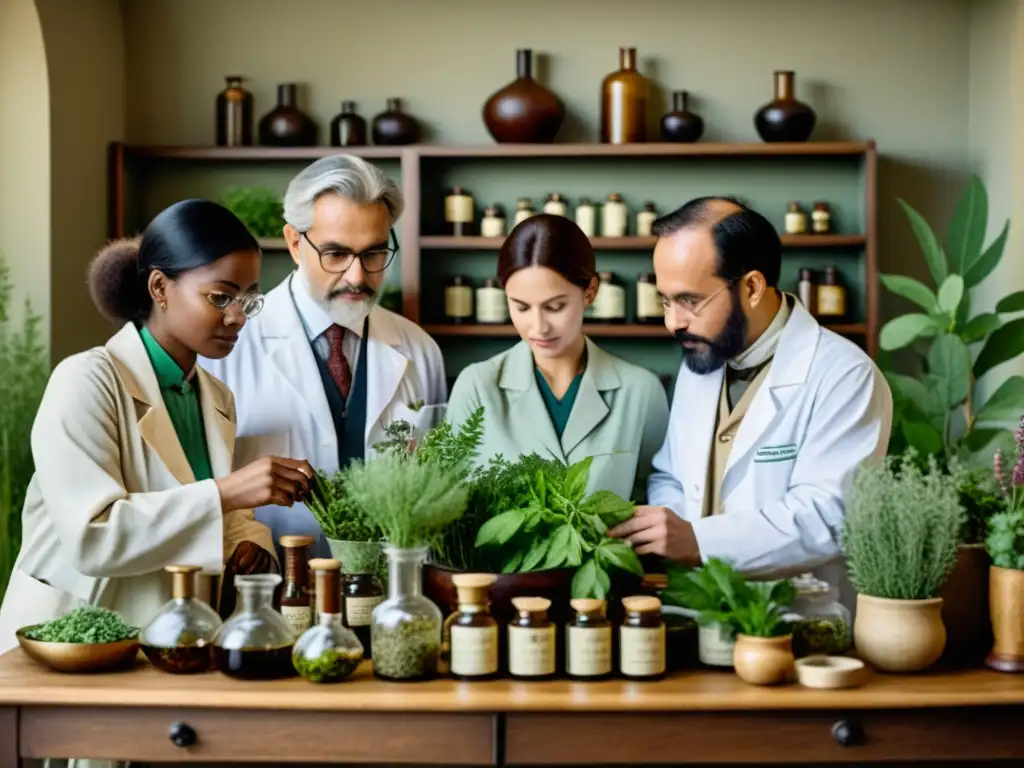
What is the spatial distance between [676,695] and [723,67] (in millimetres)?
4307

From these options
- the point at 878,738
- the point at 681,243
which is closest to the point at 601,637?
the point at 878,738

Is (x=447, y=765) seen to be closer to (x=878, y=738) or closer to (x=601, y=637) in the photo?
(x=601, y=637)

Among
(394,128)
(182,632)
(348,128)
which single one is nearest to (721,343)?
(182,632)

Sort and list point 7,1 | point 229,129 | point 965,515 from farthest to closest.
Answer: point 229,129, point 7,1, point 965,515

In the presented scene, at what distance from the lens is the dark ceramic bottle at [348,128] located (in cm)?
559

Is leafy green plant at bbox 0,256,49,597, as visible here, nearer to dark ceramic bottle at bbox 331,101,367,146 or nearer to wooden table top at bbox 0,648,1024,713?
dark ceramic bottle at bbox 331,101,367,146

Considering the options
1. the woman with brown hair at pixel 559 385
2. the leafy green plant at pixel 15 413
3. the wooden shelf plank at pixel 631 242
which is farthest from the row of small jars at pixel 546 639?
the wooden shelf plank at pixel 631 242

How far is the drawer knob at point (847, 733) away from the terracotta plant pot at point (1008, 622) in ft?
1.00

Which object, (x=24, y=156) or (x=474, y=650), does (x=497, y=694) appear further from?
(x=24, y=156)

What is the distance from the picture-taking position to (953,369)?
191 inches

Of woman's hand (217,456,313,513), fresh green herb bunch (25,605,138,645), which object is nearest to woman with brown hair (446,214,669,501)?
woman's hand (217,456,313,513)

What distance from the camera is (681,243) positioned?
8.63ft

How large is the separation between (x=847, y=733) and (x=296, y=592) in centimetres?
86

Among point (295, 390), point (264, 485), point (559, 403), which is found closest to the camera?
point (264, 485)
